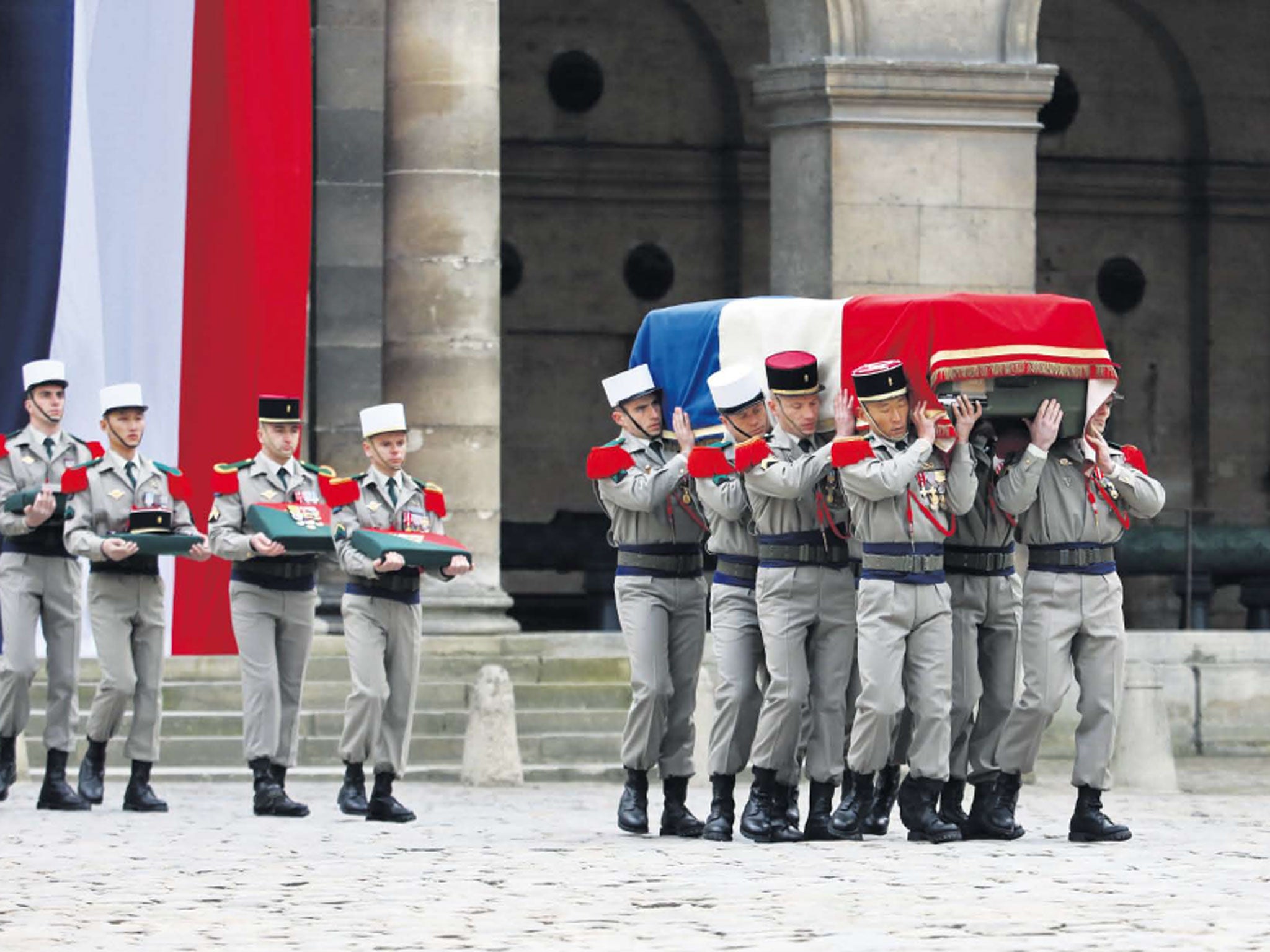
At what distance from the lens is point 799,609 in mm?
13102

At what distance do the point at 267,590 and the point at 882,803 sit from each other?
323 centimetres

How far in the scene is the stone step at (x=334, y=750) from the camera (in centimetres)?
1788

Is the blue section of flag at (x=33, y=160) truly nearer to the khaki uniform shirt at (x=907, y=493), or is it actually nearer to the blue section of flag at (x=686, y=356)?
the blue section of flag at (x=686, y=356)

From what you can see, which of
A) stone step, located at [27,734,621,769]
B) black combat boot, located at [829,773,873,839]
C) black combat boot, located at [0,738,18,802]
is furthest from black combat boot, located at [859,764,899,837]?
stone step, located at [27,734,621,769]

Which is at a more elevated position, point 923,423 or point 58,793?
point 923,423

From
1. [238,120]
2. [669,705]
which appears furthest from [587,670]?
[669,705]

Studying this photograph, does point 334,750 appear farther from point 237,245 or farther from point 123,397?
point 123,397

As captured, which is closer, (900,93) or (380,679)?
(380,679)

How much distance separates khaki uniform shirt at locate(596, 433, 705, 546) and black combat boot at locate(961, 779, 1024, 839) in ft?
5.31

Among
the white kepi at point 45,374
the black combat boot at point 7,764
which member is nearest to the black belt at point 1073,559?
the white kepi at point 45,374

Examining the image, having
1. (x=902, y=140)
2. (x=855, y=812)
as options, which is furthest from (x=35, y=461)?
(x=902, y=140)

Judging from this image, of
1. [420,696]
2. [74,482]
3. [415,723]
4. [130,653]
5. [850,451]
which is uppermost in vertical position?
[850,451]

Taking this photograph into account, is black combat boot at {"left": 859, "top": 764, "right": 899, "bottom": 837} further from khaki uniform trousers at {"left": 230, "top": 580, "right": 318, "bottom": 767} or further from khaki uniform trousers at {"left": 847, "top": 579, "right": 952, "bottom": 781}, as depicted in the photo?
khaki uniform trousers at {"left": 230, "top": 580, "right": 318, "bottom": 767}

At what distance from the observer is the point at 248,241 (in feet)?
60.4
